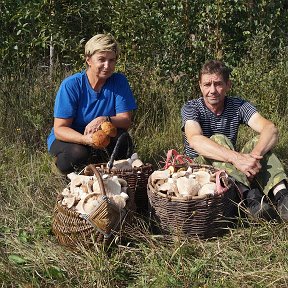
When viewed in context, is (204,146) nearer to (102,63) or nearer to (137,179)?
(137,179)

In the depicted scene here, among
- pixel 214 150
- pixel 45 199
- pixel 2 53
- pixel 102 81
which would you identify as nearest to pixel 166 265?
pixel 214 150

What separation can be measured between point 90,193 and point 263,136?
131cm

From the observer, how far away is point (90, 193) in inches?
122

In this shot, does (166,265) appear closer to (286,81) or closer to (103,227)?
(103,227)

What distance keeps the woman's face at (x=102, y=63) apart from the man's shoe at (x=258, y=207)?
1.39 metres

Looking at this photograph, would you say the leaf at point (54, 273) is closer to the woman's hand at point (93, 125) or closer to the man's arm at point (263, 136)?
the woman's hand at point (93, 125)

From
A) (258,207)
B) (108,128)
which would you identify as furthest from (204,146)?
(108,128)

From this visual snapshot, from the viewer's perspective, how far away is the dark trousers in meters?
3.95

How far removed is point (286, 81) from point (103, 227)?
345 cm

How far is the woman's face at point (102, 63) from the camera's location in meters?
3.91

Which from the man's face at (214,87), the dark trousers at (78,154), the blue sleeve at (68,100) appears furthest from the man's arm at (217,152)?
the blue sleeve at (68,100)

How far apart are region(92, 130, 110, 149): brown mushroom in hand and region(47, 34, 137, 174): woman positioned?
47mm

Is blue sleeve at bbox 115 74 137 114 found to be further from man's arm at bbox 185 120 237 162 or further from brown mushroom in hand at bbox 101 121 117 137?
man's arm at bbox 185 120 237 162

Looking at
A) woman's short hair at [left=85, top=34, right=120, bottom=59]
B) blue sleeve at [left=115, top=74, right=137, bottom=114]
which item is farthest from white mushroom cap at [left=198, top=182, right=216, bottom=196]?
woman's short hair at [left=85, top=34, right=120, bottom=59]
